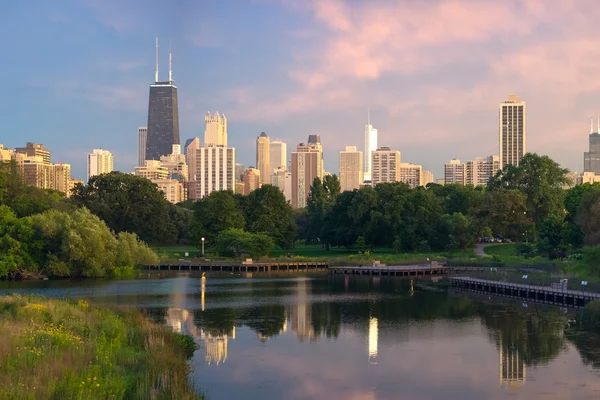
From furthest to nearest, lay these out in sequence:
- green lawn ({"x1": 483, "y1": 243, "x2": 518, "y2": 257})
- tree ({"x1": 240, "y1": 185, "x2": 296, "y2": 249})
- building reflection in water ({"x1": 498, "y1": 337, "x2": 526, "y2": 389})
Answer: tree ({"x1": 240, "y1": 185, "x2": 296, "y2": 249}), green lawn ({"x1": 483, "y1": 243, "x2": 518, "y2": 257}), building reflection in water ({"x1": 498, "y1": 337, "x2": 526, "y2": 389})

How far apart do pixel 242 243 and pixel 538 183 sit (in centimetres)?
4030

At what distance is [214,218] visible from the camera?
9162 cm

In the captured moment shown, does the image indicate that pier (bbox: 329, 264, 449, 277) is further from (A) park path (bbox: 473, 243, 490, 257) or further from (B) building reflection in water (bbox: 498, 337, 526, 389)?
(B) building reflection in water (bbox: 498, 337, 526, 389)

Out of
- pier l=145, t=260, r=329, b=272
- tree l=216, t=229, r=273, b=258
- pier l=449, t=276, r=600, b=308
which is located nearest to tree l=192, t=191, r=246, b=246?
tree l=216, t=229, r=273, b=258

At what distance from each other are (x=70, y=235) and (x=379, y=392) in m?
45.5

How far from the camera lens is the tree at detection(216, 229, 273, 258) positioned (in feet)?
277

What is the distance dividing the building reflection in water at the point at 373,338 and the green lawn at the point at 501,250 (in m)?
45.4

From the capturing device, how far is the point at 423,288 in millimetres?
59688

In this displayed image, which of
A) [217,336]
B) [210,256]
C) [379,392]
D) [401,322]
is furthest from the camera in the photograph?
[210,256]

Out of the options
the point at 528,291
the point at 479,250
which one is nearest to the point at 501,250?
the point at 479,250

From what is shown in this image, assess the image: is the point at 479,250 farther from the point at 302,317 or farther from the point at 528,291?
the point at 302,317

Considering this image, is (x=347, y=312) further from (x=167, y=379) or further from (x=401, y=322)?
(x=167, y=379)

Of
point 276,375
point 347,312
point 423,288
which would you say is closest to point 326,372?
point 276,375

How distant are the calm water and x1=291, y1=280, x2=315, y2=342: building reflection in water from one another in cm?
7
